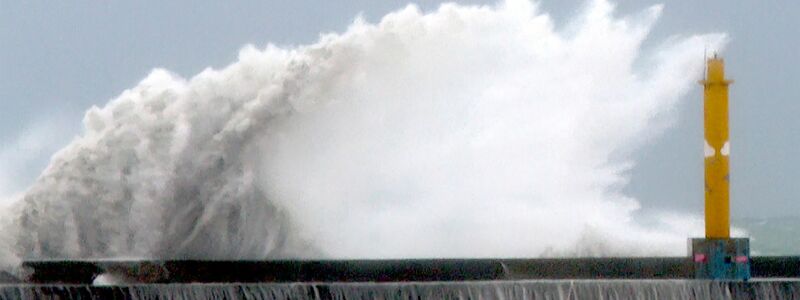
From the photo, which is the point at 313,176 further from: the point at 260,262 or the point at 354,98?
the point at 260,262

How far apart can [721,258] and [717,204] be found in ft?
1.37

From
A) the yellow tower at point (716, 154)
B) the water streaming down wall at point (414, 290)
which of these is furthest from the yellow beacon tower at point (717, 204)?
the water streaming down wall at point (414, 290)

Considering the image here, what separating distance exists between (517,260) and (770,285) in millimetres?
1934

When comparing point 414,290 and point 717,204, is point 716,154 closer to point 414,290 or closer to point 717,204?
point 717,204

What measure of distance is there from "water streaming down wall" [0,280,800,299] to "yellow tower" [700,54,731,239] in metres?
0.49

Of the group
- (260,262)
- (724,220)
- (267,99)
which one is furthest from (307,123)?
(724,220)

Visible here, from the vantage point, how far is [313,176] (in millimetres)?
15445

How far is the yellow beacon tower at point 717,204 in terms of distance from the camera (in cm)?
1236

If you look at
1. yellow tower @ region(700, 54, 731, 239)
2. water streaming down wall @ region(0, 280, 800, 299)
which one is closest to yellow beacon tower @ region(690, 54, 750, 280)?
yellow tower @ region(700, 54, 731, 239)

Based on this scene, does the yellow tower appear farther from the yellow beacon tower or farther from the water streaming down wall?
the water streaming down wall

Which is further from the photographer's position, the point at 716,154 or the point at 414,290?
the point at 716,154

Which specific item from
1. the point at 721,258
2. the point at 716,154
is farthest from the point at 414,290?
the point at 716,154

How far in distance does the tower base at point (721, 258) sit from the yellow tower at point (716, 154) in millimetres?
86

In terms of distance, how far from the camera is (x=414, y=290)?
1212cm
